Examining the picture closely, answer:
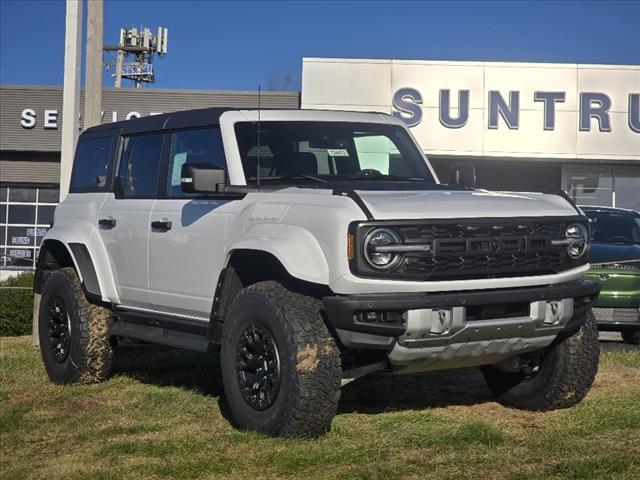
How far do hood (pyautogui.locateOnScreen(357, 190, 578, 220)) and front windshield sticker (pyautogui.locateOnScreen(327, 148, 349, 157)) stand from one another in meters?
1.01

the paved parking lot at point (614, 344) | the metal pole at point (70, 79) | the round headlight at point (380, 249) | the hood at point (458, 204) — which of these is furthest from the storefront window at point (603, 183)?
the round headlight at point (380, 249)

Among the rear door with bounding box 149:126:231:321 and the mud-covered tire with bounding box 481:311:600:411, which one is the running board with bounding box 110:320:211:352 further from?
the mud-covered tire with bounding box 481:311:600:411

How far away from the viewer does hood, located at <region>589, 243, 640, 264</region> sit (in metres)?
10.3

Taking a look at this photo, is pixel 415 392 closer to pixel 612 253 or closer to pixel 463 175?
pixel 463 175

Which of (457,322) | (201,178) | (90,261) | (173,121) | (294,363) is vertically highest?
(173,121)

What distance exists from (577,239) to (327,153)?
1806mm

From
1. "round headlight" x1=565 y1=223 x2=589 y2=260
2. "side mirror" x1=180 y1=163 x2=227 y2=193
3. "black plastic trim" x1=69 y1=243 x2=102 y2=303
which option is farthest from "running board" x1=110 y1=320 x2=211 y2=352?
"round headlight" x1=565 y1=223 x2=589 y2=260

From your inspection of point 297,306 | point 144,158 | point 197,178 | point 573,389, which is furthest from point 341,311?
point 144,158

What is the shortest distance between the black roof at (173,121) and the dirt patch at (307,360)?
206cm

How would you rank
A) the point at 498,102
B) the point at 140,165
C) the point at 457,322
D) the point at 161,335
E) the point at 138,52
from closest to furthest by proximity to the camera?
1. the point at 457,322
2. the point at 161,335
3. the point at 140,165
4. the point at 498,102
5. the point at 138,52

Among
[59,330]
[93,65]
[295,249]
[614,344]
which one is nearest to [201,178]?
[295,249]

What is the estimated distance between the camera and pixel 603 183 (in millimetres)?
25016

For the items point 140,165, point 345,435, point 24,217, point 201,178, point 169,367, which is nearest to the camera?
point 345,435

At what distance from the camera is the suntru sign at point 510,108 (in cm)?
2348
